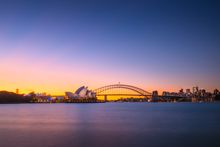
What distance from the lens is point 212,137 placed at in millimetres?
26438

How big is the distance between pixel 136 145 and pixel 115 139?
123 inches

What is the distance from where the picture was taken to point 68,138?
84.9 feet

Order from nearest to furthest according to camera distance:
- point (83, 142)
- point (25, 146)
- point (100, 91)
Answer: point (25, 146) < point (83, 142) < point (100, 91)

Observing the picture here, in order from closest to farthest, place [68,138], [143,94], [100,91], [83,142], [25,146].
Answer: [25,146] < [83,142] < [68,138] < [143,94] < [100,91]

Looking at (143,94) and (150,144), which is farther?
(143,94)

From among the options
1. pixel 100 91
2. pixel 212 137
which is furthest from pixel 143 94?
pixel 212 137

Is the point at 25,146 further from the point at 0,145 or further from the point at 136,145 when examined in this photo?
the point at 136,145

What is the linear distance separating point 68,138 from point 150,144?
812 centimetres

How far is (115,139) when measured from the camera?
82.3 feet

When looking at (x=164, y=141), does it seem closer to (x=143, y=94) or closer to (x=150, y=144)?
(x=150, y=144)

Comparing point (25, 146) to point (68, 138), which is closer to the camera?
point (25, 146)

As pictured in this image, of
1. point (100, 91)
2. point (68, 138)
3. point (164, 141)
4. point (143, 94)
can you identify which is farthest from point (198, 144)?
point (100, 91)

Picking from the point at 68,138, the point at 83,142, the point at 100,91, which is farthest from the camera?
the point at 100,91

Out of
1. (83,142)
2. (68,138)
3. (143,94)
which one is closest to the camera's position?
(83,142)
